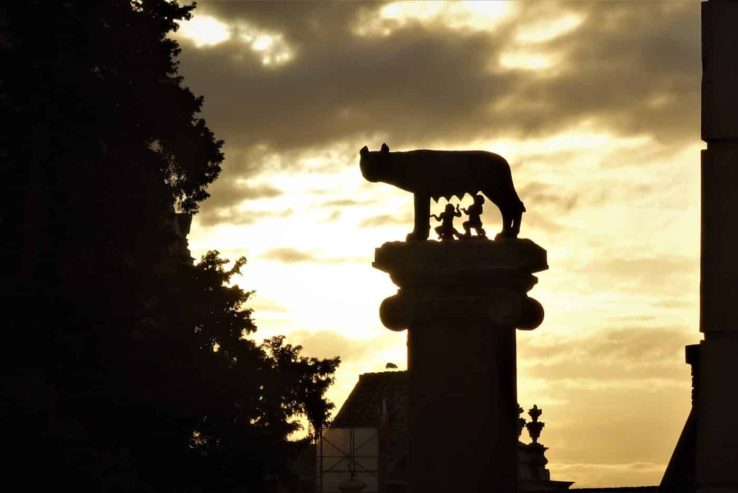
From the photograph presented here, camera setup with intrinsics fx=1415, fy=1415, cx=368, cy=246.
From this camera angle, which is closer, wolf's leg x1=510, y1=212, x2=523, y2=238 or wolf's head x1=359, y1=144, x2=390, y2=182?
wolf's leg x1=510, y1=212, x2=523, y2=238

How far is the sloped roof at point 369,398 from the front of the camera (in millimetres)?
70938

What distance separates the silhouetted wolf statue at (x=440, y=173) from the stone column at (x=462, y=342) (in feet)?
3.38

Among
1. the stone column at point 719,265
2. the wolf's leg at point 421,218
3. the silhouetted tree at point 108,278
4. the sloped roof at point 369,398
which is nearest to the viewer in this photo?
the stone column at point 719,265

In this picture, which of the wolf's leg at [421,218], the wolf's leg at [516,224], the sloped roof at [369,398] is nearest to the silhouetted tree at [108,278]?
the wolf's leg at [421,218]

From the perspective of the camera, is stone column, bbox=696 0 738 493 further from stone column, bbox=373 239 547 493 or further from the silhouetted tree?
the silhouetted tree

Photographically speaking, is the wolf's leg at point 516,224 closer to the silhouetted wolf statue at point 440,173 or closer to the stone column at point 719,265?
the silhouetted wolf statue at point 440,173

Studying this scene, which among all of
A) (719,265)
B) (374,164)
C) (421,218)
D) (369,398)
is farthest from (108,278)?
(369,398)

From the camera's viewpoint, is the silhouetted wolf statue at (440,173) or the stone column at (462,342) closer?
the stone column at (462,342)

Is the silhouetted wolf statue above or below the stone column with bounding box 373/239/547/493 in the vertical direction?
above

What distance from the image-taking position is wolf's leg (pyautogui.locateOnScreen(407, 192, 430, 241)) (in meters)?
13.0

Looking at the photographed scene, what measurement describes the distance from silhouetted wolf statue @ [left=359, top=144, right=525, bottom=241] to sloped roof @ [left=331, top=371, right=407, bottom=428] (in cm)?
5642

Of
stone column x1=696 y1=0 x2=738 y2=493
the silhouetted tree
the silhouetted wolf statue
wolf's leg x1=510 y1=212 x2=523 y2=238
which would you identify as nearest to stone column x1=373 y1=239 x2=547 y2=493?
wolf's leg x1=510 y1=212 x2=523 y2=238

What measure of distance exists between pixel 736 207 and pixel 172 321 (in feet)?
79.9

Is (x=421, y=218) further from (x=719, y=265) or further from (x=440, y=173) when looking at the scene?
(x=719, y=265)
